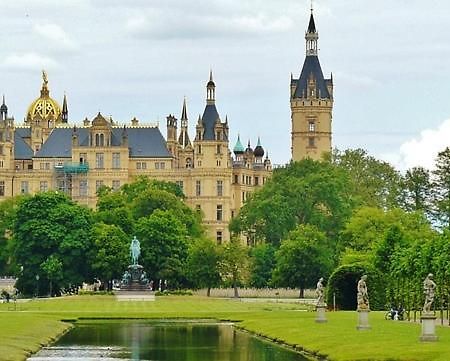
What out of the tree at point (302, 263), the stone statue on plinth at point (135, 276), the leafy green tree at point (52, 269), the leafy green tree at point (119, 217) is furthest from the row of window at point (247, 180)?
the leafy green tree at point (52, 269)

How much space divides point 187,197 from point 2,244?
34.3m

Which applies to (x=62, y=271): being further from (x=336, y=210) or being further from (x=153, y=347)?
(x=153, y=347)

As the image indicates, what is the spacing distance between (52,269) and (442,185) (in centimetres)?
2913

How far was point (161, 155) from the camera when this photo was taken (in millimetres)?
160250

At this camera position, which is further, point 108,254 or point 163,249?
point 163,249

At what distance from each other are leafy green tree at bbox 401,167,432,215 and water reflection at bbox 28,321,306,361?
2159 inches

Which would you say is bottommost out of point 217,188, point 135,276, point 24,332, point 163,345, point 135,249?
point 163,345

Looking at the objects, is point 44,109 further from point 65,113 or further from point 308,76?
point 308,76

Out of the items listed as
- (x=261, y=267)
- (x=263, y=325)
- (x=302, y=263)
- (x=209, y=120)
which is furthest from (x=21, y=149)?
(x=263, y=325)

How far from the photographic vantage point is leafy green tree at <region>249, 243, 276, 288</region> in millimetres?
115312

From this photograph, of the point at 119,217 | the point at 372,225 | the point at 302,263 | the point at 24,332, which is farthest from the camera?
the point at 119,217

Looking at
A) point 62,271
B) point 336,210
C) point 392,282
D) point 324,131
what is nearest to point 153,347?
point 392,282

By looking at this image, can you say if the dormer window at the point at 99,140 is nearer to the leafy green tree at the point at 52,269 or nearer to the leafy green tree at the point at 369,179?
the leafy green tree at the point at 369,179

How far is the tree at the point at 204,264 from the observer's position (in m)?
109
